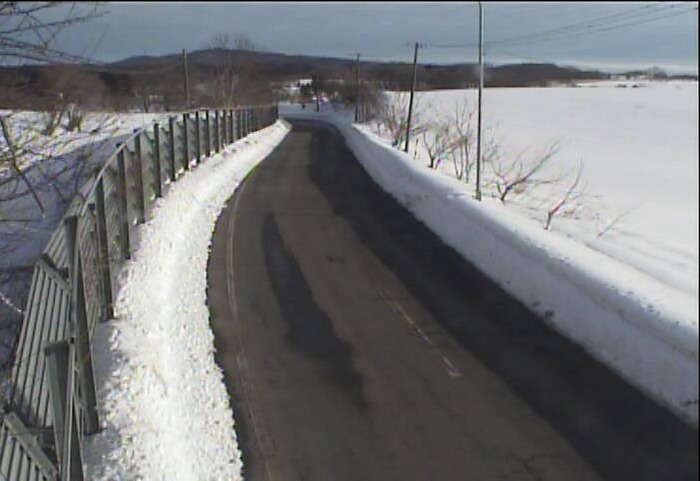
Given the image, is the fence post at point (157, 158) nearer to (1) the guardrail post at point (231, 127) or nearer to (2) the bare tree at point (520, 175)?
(2) the bare tree at point (520, 175)

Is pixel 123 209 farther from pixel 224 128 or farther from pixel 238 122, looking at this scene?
pixel 238 122

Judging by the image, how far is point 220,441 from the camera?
18.0 feet

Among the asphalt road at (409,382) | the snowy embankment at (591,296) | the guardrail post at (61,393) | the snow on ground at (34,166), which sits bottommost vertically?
the asphalt road at (409,382)

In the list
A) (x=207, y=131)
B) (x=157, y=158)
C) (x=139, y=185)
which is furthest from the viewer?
(x=207, y=131)

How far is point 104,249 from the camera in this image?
7.16 metres

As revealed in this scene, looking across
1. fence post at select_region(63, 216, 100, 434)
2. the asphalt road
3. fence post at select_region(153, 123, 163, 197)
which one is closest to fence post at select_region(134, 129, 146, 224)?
the asphalt road

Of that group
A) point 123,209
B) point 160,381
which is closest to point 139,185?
point 123,209

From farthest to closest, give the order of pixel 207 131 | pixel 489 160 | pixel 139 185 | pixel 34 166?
pixel 207 131
pixel 489 160
pixel 139 185
pixel 34 166

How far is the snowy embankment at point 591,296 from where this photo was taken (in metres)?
5.56

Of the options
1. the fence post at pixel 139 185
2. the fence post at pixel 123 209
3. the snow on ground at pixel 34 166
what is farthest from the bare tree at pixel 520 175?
the snow on ground at pixel 34 166

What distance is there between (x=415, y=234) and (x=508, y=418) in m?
6.94

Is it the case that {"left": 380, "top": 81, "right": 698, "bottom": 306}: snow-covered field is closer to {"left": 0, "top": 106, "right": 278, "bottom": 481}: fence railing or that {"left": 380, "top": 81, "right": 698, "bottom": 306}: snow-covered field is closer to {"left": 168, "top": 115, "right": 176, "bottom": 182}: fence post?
{"left": 0, "top": 106, "right": 278, "bottom": 481}: fence railing

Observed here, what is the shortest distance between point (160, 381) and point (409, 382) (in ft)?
7.17

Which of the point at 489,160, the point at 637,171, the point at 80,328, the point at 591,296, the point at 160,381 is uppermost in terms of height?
the point at 637,171
